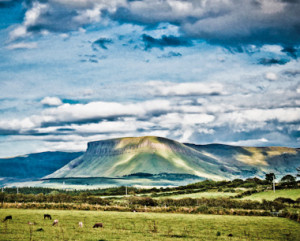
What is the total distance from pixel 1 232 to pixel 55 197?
121 m

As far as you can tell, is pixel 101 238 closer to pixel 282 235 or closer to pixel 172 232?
pixel 172 232

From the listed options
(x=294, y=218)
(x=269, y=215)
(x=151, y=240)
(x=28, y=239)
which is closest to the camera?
(x=28, y=239)

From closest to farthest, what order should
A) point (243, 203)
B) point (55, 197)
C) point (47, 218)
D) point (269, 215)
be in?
point (47, 218)
point (269, 215)
point (243, 203)
point (55, 197)

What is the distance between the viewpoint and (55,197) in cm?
16538

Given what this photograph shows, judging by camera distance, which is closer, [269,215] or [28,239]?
[28,239]

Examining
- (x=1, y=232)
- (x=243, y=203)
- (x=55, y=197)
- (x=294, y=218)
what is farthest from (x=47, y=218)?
(x=55, y=197)

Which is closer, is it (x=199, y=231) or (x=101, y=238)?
(x=101, y=238)

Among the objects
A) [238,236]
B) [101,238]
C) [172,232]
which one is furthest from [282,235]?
[101,238]

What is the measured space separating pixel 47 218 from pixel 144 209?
4041cm

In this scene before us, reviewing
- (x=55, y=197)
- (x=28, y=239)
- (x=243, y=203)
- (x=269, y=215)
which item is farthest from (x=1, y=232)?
(x=55, y=197)

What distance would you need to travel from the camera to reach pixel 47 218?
68.9 m

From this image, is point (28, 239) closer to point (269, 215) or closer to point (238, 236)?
point (238, 236)

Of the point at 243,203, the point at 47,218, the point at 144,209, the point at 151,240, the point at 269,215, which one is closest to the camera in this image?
the point at 151,240

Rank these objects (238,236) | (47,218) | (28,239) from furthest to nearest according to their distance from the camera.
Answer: (47,218) → (238,236) → (28,239)
